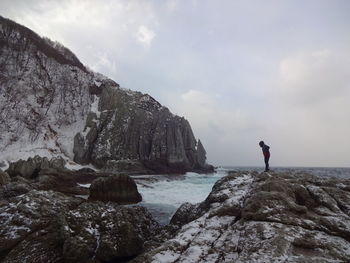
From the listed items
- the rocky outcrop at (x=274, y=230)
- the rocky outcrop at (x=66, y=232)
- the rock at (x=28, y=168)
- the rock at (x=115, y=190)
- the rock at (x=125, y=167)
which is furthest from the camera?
the rock at (x=125, y=167)

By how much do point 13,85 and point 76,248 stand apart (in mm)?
49949

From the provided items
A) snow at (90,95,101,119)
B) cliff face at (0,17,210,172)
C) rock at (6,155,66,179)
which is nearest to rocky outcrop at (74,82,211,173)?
cliff face at (0,17,210,172)

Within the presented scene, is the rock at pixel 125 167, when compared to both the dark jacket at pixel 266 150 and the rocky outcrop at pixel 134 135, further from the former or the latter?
the dark jacket at pixel 266 150

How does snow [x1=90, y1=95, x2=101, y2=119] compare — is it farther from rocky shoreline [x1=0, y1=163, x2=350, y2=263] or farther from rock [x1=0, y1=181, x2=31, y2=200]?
rocky shoreline [x1=0, y1=163, x2=350, y2=263]

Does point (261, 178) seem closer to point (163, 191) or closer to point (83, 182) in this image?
point (163, 191)

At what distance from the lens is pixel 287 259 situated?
16.3ft

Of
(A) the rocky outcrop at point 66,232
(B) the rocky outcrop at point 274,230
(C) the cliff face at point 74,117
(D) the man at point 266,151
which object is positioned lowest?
(A) the rocky outcrop at point 66,232

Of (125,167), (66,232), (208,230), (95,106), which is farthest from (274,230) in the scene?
(95,106)

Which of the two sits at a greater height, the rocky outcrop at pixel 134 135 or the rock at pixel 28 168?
the rocky outcrop at pixel 134 135

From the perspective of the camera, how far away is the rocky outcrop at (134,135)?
43.6 meters

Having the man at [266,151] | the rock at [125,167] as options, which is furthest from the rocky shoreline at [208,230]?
the rock at [125,167]

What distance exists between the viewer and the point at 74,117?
5016 centimetres

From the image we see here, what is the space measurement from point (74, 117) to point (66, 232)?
4607 centimetres

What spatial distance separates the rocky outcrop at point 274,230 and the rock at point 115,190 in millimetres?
8896
